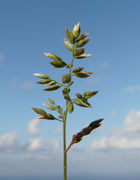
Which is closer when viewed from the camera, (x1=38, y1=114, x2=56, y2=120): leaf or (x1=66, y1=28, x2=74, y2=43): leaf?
(x1=38, y1=114, x2=56, y2=120): leaf

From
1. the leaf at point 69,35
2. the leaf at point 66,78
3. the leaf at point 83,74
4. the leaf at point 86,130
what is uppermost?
the leaf at point 69,35

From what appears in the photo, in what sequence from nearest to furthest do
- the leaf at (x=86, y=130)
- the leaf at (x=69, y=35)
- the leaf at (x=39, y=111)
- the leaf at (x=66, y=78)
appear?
the leaf at (x=86, y=130), the leaf at (x=39, y=111), the leaf at (x=66, y=78), the leaf at (x=69, y=35)

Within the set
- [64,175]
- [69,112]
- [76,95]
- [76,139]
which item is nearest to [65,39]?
[76,95]

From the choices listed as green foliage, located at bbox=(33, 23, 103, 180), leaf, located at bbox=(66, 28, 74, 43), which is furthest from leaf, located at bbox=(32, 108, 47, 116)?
leaf, located at bbox=(66, 28, 74, 43)

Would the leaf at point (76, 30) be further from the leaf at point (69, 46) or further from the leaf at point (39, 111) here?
the leaf at point (39, 111)

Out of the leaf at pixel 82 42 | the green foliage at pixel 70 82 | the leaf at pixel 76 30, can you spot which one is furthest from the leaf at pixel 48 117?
the leaf at pixel 76 30

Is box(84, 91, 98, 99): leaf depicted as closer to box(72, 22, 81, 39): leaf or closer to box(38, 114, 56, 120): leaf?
box(38, 114, 56, 120): leaf

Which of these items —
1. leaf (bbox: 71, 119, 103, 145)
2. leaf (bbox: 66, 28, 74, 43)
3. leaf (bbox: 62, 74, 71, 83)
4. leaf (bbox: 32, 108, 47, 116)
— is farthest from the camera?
leaf (bbox: 66, 28, 74, 43)

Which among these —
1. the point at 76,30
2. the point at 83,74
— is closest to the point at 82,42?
the point at 76,30

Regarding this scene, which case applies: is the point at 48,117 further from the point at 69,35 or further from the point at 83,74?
the point at 69,35

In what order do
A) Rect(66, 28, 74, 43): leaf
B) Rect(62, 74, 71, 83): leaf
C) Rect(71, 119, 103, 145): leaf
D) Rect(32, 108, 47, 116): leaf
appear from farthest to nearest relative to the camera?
Rect(66, 28, 74, 43): leaf, Rect(62, 74, 71, 83): leaf, Rect(32, 108, 47, 116): leaf, Rect(71, 119, 103, 145): leaf

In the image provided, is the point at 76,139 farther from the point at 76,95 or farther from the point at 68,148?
the point at 76,95
